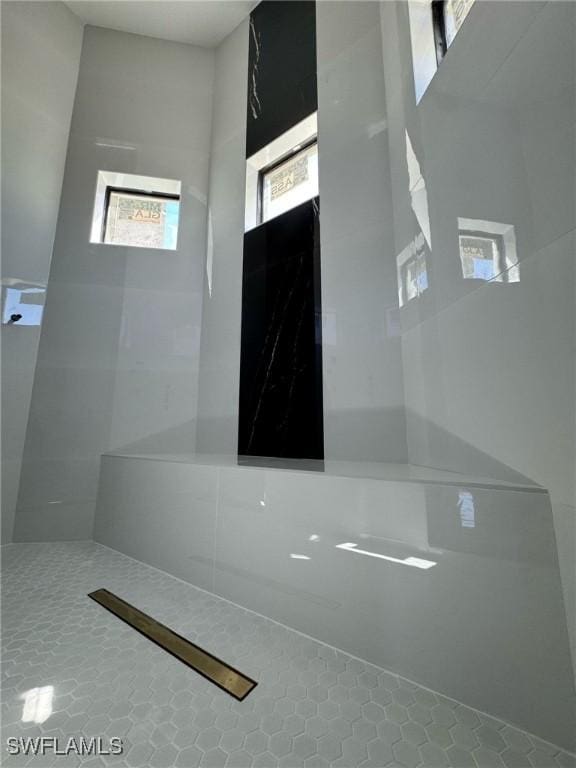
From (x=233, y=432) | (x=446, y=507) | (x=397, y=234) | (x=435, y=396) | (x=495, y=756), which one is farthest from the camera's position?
(x=233, y=432)

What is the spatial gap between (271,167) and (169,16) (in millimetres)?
1670

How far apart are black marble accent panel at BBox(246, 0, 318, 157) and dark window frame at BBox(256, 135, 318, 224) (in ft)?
0.53

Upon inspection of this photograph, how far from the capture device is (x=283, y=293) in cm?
217

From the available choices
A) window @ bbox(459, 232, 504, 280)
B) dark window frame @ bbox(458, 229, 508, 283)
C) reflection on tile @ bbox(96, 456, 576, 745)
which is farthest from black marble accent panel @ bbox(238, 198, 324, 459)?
dark window frame @ bbox(458, 229, 508, 283)

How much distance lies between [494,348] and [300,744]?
106 cm

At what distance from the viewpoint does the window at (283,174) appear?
223 centimetres

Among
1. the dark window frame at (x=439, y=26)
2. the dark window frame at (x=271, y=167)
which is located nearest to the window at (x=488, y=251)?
the dark window frame at (x=439, y=26)

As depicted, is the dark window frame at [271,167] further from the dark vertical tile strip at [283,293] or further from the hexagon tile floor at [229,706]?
the hexagon tile floor at [229,706]

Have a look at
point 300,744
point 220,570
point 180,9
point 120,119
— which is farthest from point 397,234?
point 180,9

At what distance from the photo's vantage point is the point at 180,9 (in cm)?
272

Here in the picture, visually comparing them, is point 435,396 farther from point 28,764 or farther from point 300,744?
point 28,764

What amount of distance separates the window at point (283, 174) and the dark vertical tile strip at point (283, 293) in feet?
0.24

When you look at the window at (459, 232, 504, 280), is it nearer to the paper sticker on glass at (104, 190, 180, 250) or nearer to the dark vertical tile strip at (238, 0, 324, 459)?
the dark vertical tile strip at (238, 0, 324, 459)

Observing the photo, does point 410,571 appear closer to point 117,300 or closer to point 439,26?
point 439,26
